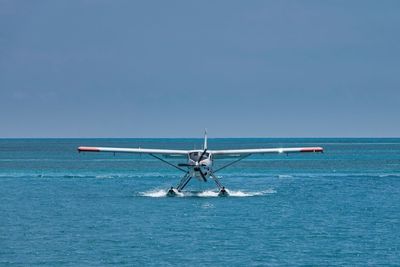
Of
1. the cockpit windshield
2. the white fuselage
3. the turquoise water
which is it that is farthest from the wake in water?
the cockpit windshield

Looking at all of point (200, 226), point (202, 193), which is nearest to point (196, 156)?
point (202, 193)

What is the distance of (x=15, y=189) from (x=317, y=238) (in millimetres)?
33180

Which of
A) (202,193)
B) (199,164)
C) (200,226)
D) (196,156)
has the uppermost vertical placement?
(196,156)

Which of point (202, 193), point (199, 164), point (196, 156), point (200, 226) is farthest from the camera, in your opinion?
point (202, 193)

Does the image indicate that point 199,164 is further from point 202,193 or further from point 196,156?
point 202,193

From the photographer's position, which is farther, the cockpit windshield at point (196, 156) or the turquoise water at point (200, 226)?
the cockpit windshield at point (196, 156)

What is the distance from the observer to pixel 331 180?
78.6m

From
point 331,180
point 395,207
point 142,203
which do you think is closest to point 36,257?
point 142,203

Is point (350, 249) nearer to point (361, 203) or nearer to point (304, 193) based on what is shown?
point (361, 203)

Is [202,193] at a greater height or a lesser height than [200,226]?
greater

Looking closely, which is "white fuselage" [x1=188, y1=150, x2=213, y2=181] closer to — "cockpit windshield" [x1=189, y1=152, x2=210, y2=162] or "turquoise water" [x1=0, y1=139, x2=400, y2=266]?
"cockpit windshield" [x1=189, y1=152, x2=210, y2=162]

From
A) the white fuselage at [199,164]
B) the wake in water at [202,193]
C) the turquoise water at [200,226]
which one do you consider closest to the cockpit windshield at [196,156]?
the white fuselage at [199,164]

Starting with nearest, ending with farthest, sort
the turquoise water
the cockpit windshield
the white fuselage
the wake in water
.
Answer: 1. the turquoise water
2. the white fuselage
3. the cockpit windshield
4. the wake in water

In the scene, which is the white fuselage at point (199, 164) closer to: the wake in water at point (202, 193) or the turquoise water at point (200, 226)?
the turquoise water at point (200, 226)
